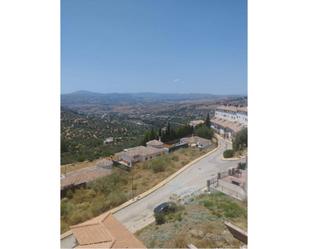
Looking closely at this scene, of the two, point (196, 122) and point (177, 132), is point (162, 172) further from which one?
point (196, 122)

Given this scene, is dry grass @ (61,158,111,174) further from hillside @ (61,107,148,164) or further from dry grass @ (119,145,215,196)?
dry grass @ (119,145,215,196)

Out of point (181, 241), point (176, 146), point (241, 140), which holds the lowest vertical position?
point (181, 241)

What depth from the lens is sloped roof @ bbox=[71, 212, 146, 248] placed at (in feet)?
11.1

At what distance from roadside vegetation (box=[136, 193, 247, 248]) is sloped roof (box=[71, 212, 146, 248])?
160 millimetres

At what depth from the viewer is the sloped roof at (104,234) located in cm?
339

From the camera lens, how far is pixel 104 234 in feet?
11.5

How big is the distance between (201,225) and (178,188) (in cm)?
58

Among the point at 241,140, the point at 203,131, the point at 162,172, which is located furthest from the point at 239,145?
the point at 162,172

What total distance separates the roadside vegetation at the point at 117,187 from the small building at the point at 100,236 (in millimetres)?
100

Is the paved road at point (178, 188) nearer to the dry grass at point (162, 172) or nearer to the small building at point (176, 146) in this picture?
the dry grass at point (162, 172)

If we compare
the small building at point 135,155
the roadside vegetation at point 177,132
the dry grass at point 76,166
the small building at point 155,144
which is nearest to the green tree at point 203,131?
the roadside vegetation at point 177,132
